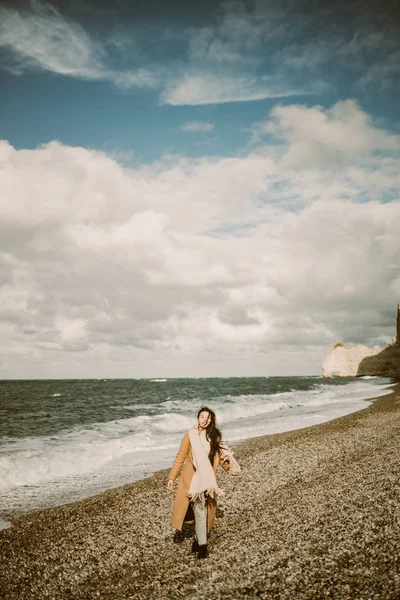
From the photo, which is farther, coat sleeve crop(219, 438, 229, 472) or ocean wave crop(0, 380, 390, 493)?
ocean wave crop(0, 380, 390, 493)

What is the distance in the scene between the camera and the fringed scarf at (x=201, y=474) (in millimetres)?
6375

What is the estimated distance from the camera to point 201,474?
640cm

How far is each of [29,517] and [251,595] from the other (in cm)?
675

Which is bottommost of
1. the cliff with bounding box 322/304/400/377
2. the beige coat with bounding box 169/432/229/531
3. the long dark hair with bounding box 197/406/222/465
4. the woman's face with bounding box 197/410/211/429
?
the cliff with bounding box 322/304/400/377

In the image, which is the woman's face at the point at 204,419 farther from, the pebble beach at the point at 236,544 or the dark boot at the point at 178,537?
the dark boot at the point at 178,537

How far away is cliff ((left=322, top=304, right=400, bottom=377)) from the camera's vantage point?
122 meters

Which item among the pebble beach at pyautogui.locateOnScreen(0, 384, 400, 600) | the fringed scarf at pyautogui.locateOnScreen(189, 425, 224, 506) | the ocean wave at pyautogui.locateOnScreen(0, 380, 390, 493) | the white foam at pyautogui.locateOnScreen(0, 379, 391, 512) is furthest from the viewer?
the ocean wave at pyautogui.locateOnScreen(0, 380, 390, 493)

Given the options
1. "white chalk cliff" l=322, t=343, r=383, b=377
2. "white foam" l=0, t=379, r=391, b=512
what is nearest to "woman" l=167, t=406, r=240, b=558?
"white foam" l=0, t=379, r=391, b=512

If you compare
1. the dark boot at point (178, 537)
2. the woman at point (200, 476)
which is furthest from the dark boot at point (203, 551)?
the dark boot at point (178, 537)

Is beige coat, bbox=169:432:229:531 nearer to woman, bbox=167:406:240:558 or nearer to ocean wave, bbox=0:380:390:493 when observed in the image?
woman, bbox=167:406:240:558

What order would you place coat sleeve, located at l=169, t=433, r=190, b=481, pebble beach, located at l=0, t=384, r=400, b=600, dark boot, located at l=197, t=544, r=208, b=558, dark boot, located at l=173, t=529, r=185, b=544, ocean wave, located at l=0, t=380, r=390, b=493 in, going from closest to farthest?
pebble beach, located at l=0, t=384, r=400, b=600 → dark boot, located at l=197, t=544, r=208, b=558 → coat sleeve, located at l=169, t=433, r=190, b=481 → dark boot, located at l=173, t=529, r=185, b=544 → ocean wave, located at l=0, t=380, r=390, b=493

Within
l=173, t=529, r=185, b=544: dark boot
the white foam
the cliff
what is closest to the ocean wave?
the white foam

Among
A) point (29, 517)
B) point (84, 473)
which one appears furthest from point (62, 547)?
point (84, 473)

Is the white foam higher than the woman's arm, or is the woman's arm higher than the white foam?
the woman's arm
